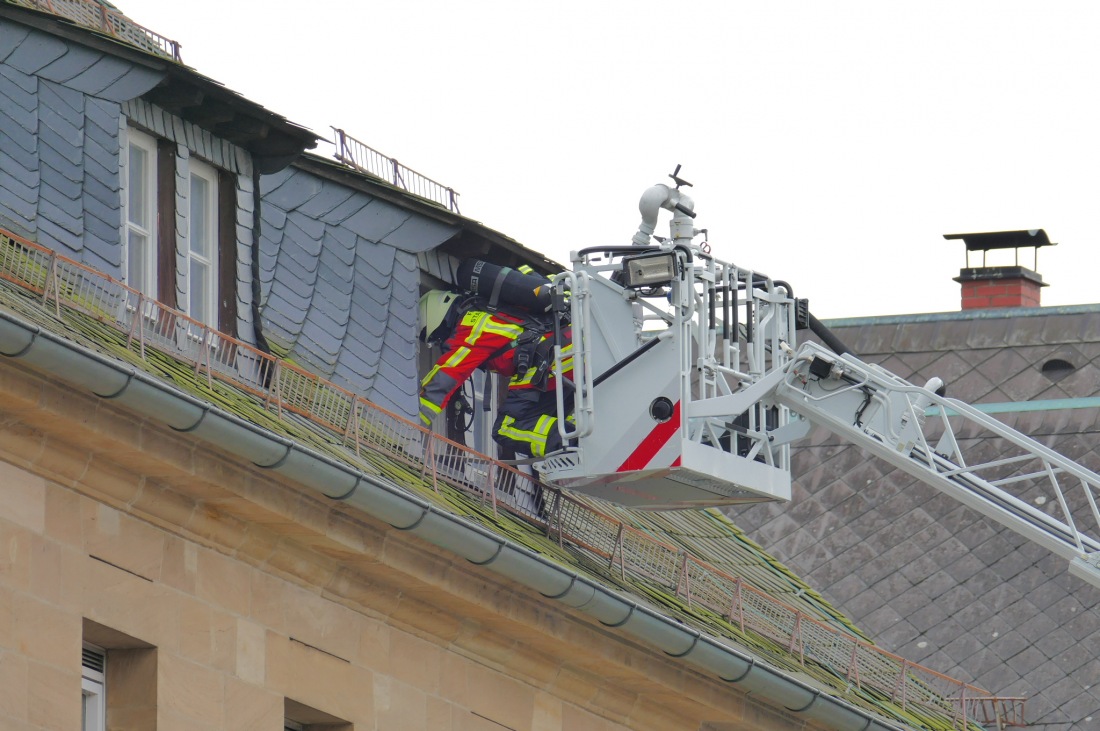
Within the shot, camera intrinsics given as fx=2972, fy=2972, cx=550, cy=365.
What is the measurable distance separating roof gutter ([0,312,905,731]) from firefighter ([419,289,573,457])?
96.8 inches

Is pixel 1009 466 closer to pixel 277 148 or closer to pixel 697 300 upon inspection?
pixel 697 300

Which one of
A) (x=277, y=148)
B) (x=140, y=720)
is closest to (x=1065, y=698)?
(x=277, y=148)

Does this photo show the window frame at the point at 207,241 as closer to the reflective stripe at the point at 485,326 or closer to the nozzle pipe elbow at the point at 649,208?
the reflective stripe at the point at 485,326

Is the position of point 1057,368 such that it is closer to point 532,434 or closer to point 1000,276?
point 1000,276

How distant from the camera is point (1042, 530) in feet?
83.7

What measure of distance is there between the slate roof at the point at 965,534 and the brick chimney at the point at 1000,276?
10.4 ft

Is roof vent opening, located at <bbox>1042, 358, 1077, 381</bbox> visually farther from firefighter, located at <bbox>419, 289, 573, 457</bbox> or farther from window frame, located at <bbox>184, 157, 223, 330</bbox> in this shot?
window frame, located at <bbox>184, 157, 223, 330</bbox>

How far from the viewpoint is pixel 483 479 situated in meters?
23.0

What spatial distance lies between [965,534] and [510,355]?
31.1ft

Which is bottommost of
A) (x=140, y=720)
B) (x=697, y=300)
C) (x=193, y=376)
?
(x=140, y=720)

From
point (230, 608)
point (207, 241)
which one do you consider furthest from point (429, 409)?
point (230, 608)

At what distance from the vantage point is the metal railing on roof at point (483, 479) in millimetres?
19234

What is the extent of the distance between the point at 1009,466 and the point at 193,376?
594 inches

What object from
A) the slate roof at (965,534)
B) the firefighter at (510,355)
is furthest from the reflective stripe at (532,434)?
the slate roof at (965,534)
